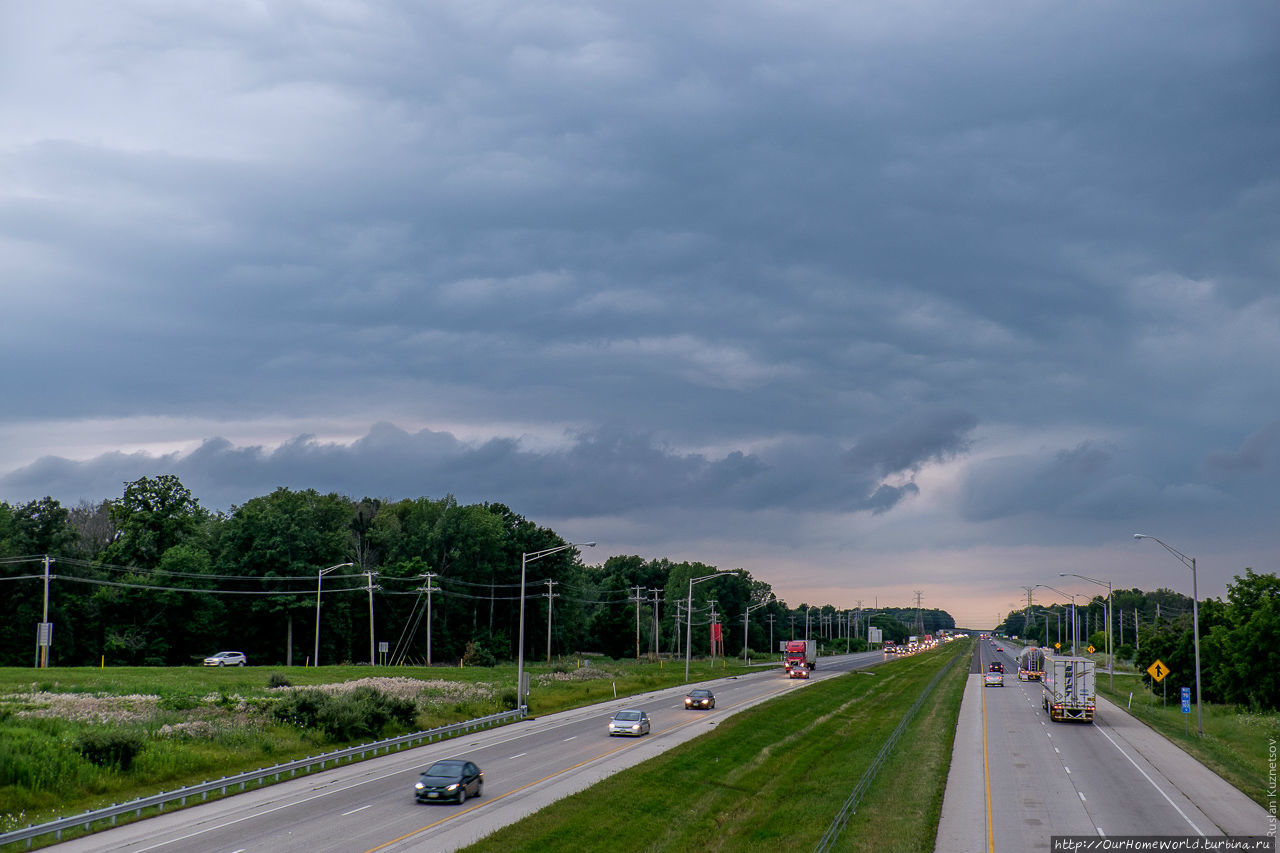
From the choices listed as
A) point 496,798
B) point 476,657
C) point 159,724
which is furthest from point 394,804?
point 476,657

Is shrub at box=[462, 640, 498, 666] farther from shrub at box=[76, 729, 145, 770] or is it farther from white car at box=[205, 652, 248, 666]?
shrub at box=[76, 729, 145, 770]

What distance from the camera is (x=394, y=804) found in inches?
1312

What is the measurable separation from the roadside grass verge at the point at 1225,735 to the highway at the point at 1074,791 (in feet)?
2.71

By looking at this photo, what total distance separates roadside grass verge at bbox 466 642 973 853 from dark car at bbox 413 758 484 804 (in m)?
3.40

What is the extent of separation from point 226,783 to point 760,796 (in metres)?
19.4

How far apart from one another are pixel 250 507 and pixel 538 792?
93919 millimetres

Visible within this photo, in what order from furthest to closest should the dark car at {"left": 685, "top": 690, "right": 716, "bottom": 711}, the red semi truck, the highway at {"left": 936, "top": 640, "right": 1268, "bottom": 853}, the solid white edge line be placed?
the red semi truck
the dark car at {"left": 685, "top": 690, "right": 716, "bottom": 711}
the solid white edge line
the highway at {"left": 936, "top": 640, "right": 1268, "bottom": 853}

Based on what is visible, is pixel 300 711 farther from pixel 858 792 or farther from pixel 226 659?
pixel 226 659

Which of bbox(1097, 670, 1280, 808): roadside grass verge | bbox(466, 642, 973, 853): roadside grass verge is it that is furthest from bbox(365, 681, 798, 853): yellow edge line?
bbox(1097, 670, 1280, 808): roadside grass verge

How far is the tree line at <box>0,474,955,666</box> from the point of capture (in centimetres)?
10125

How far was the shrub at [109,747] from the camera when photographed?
121 feet

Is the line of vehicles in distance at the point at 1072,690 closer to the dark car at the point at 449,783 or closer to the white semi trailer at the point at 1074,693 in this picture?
the white semi trailer at the point at 1074,693

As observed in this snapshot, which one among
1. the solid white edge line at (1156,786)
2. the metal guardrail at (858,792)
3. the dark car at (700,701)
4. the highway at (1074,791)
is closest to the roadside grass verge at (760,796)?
the metal guardrail at (858,792)

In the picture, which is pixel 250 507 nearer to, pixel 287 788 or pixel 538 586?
pixel 538 586
